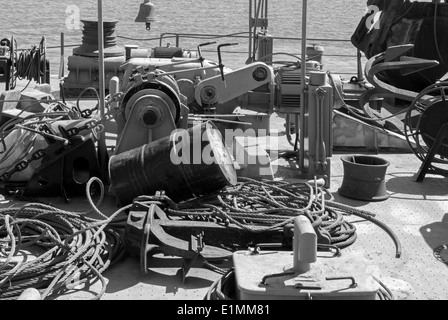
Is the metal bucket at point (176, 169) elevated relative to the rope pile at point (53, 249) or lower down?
elevated

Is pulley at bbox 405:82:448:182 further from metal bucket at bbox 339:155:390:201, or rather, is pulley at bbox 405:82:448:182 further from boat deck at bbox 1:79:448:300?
metal bucket at bbox 339:155:390:201

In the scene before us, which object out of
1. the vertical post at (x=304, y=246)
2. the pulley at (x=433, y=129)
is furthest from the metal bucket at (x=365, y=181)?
the vertical post at (x=304, y=246)

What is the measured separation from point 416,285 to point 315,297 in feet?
4.62

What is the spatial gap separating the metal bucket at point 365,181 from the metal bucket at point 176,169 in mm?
1216

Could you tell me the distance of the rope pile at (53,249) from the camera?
496 centimetres

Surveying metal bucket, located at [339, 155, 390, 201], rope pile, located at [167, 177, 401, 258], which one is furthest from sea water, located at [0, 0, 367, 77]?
rope pile, located at [167, 177, 401, 258]

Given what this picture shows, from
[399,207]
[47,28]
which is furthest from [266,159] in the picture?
[47,28]

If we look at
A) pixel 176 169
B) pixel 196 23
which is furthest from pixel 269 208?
pixel 196 23

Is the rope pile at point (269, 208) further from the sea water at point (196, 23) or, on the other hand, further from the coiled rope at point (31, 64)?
the sea water at point (196, 23)

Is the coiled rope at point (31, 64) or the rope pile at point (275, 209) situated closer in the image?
the rope pile at point (275, 209)

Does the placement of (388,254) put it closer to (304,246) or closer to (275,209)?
(275,209)

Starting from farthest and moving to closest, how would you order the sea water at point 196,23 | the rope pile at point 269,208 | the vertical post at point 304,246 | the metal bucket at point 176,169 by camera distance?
the sea water at point 196,23
the metal bucket at point 176,169
the rope pile at point 269,208
the vertical post at point 304,246

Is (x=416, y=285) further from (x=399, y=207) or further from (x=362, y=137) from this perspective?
(x=362, y=137)
